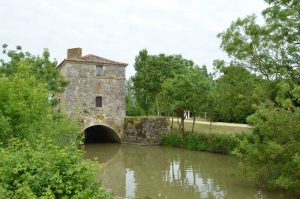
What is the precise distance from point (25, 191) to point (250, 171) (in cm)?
1117

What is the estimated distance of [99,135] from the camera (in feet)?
128

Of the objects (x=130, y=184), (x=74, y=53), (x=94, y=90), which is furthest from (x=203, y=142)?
(x=74, y=53)

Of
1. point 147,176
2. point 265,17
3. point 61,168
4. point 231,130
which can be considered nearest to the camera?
point 61,168

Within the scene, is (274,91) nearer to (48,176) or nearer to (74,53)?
(48,176)

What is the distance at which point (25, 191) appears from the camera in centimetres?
604

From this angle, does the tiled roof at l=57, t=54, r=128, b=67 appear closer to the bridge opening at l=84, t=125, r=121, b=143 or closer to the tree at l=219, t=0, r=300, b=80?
the bridge opening at l=84, t=125, r=121, b=143

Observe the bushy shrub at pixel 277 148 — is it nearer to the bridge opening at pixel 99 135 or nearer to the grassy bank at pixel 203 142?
the grassy bank at pixel 203 142

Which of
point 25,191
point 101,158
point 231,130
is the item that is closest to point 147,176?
point 101,158

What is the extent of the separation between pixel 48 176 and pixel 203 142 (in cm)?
2337

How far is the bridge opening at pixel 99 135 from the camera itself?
36.2 meters

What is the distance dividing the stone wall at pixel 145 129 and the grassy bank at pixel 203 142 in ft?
2.68

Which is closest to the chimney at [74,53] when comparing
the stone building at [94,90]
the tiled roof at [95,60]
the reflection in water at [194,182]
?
the stone building at [94,90]

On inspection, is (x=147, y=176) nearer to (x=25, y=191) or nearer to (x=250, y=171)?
(x=250, y=171)

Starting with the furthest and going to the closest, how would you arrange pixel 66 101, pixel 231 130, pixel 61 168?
1. pixel 66 101
2. pixel 231 130
3. pixel 61 168
